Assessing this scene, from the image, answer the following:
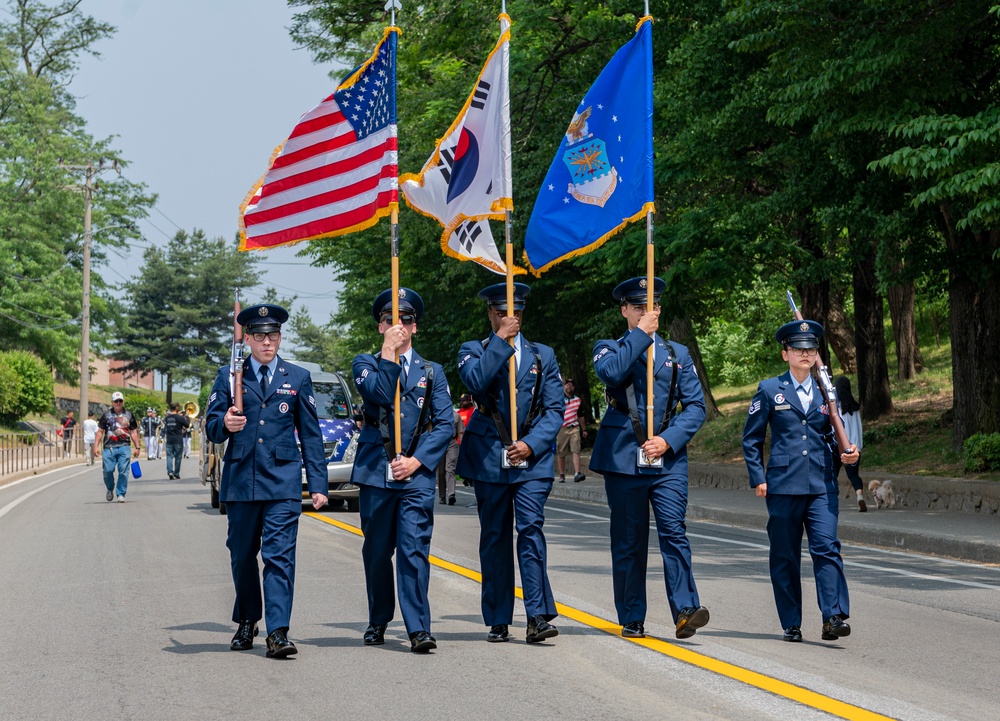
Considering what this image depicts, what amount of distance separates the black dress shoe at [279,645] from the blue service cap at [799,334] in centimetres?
338

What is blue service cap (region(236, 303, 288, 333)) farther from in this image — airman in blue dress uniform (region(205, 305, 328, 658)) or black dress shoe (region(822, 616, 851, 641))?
black dress shoe (region(822, 616, 851, 641))

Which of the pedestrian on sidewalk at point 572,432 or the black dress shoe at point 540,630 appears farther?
the pedestrian on sidewalk at point 572,432

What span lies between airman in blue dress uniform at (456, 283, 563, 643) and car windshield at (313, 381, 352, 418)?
12.9 m

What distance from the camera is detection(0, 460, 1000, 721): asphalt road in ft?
20.4

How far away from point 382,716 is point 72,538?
10420mm

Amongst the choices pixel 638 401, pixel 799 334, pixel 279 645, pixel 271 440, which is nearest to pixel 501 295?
pixel 638 401

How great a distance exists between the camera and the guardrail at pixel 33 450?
37406 millimetres

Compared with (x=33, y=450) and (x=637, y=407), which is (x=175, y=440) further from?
(x=637, y=407)

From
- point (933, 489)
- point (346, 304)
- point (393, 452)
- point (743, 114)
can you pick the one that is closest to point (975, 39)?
point (743, 114)

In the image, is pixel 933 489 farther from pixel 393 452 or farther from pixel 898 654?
pixel 393 452

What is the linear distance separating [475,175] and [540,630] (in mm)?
2972

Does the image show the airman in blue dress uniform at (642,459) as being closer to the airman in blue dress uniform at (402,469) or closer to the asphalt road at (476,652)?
the asphalt road at (476,652)

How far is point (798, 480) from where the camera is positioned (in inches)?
312

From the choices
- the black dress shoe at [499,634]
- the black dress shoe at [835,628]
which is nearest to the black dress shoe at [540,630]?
the black dress shoe at [499,634]
